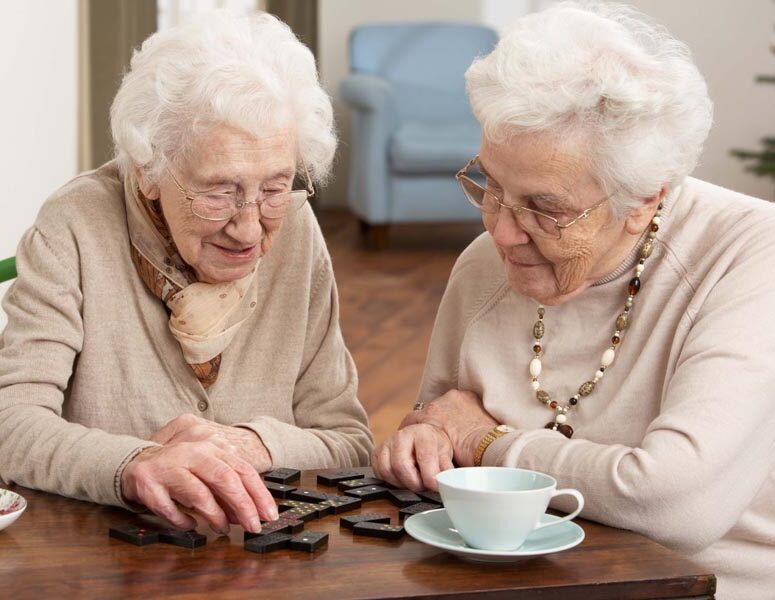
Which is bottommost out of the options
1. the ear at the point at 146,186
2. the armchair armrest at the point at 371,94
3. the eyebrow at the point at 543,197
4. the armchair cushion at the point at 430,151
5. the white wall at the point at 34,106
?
the armchair cushion at the point at 430,151

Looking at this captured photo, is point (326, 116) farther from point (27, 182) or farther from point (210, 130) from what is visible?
point (27, 182)

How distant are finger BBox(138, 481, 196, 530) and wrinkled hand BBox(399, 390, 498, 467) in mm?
433

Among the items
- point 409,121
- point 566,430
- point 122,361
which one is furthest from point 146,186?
point 409,121

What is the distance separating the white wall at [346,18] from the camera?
9766 millimetres

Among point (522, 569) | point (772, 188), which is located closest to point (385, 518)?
point (522, 569)

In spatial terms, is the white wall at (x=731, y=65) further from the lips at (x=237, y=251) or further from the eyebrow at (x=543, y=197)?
the eyebrow at (x=543, y=197)

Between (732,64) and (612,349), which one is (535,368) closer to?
(612,349)

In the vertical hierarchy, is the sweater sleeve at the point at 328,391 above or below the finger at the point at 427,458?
below

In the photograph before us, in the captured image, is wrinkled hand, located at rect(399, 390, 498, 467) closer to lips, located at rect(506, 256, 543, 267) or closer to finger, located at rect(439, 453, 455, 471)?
finger, located at rect(439, 453, 455, 471)

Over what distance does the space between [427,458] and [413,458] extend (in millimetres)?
29

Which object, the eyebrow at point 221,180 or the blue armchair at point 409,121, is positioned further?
the blue armchair at point 409,121

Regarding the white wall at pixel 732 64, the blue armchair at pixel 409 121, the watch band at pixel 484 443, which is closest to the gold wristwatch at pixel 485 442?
the watch band at pixel 484 443

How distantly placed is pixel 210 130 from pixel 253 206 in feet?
0.43

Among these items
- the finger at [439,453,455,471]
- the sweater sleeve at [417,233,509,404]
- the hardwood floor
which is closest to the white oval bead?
the sweater sleeve at [417,233,509,404]
